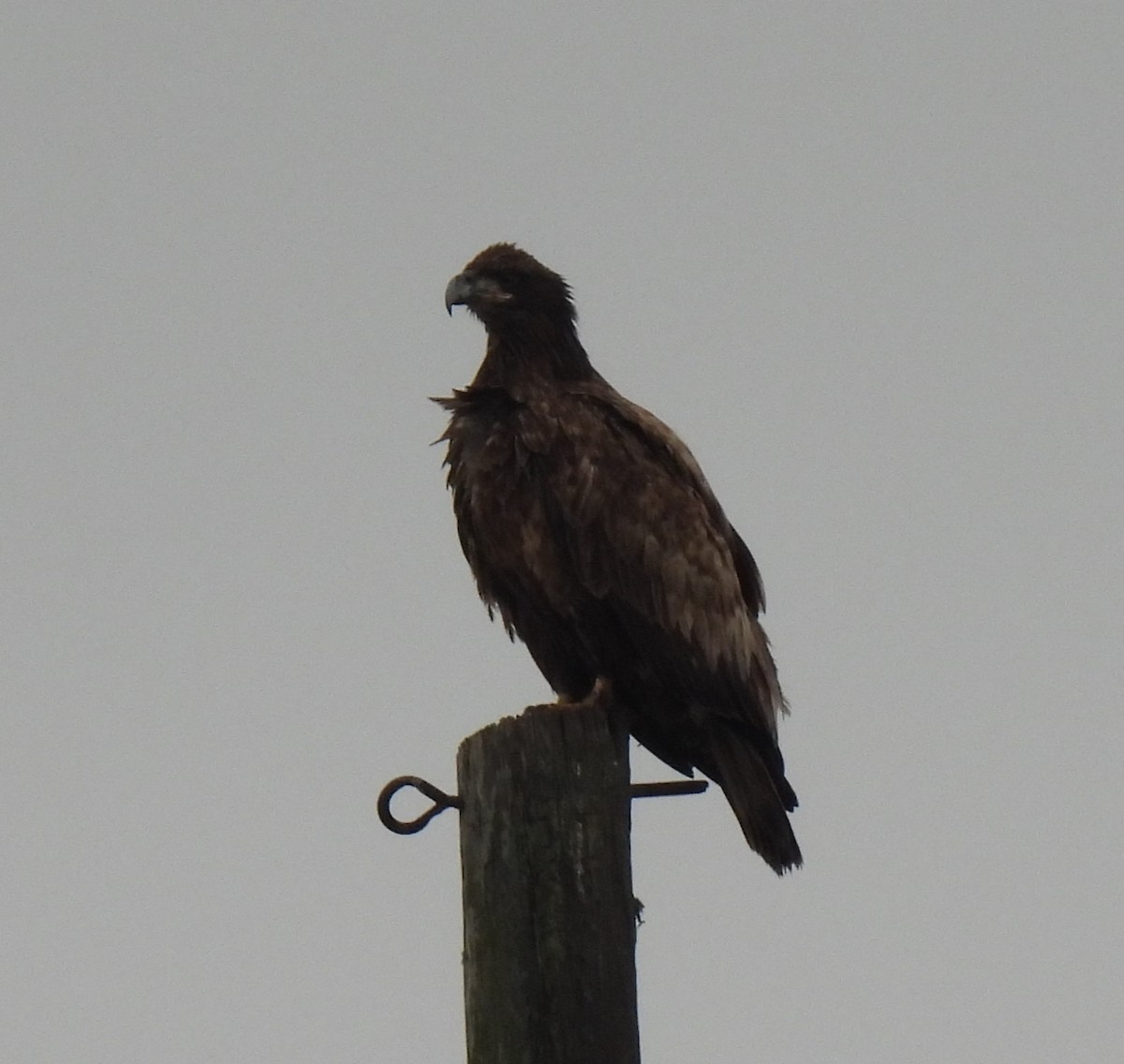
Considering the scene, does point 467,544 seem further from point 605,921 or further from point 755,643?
point 605,921

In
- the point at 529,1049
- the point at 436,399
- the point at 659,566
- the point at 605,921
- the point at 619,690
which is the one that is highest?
the point at 436,399

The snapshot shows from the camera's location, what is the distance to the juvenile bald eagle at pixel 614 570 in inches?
245

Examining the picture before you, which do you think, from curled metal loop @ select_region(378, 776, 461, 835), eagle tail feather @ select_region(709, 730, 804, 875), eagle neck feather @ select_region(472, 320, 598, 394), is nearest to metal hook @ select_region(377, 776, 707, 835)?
curled metal loop @ select_region(378, 776, 461, 835)

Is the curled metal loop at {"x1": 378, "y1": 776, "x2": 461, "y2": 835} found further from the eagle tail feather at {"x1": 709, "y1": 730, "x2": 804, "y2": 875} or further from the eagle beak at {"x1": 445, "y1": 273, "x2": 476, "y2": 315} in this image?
the eagle beak at {"x1": 445, "y1": 273, "x2": 476, "y2": 315}

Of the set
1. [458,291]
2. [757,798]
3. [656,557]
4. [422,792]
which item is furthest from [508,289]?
[422,792]

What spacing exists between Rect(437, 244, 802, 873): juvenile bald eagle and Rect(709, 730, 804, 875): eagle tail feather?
2 centimetres

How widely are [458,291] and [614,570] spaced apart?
1.43 m

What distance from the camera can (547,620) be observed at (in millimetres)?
6320

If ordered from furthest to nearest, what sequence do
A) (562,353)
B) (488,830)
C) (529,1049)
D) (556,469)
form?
(562,353) < (556,469) < (488,830) < (529,1049)

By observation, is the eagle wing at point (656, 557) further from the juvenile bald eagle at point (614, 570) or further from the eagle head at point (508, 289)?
A: the eagle head at point (508, 289)

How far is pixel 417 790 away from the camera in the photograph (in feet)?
13.9

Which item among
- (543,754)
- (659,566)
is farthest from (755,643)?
(543,754)

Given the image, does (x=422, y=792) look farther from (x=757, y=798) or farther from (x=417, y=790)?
(x=757, y=798)

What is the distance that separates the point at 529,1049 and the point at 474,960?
24 cm
